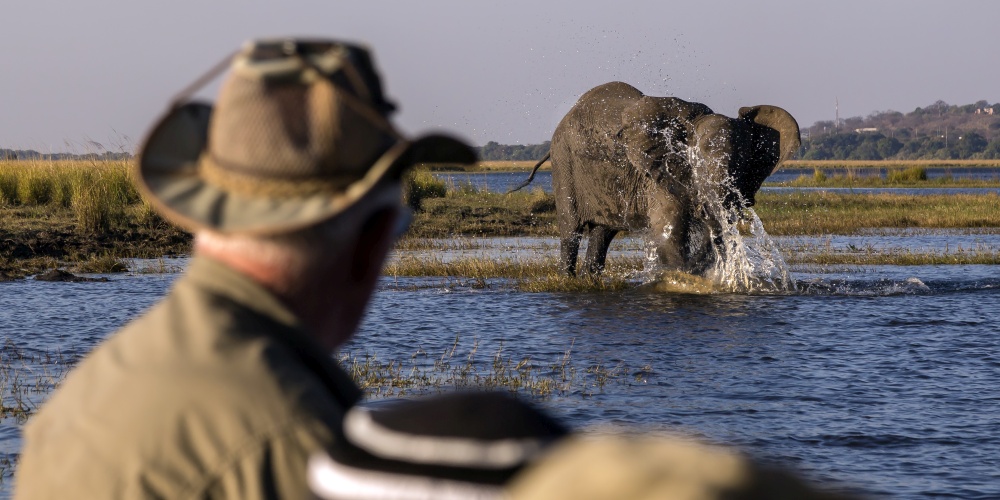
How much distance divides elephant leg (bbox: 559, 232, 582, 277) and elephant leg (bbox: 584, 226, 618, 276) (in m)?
0.17

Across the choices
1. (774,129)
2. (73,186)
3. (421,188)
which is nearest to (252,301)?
(774,129)

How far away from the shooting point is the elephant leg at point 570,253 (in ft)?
49.4

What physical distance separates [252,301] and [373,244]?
0.63ft

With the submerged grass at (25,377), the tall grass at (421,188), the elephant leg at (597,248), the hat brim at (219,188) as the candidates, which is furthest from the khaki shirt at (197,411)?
the tall grass at (421,188)

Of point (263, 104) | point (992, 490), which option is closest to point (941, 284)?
point (992, 490)

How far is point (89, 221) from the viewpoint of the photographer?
60.6ft

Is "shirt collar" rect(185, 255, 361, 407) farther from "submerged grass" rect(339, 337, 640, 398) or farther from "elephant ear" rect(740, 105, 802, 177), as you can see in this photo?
"elephant ear" rect(740, 105, 802, 177)

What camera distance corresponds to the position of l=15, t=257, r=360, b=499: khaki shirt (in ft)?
4.99

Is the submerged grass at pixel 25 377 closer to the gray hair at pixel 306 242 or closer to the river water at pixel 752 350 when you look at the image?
the river water at pixel 752 350

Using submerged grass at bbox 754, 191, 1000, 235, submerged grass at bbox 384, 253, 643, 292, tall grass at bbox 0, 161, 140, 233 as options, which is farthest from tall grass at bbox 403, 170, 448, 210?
submerged grass at bbox 384, 253, 643, 292

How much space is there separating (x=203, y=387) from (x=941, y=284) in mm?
13514

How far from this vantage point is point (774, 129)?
14.9 metres

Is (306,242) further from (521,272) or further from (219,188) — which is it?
(521,272)

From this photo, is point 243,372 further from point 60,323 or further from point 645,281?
point 645,281
